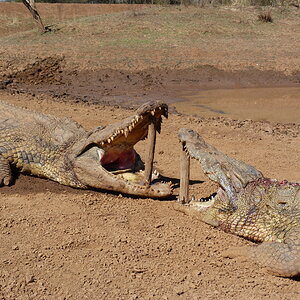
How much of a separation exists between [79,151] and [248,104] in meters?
8.36

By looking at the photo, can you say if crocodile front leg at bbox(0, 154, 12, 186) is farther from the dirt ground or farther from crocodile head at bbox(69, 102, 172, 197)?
crocodile head at bbox(69, 102, 172, 197)

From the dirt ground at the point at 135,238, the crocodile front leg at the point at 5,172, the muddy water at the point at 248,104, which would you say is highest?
the crocodile front leg at the point at 5,172

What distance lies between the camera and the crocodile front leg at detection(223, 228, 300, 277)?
148 inches

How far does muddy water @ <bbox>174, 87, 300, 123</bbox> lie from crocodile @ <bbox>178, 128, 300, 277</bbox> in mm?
6426

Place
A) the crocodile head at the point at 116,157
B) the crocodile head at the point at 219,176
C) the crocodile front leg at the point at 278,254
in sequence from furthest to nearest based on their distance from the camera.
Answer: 1. the crocodile head at the point at 116,157
2. the crocodile head at the point at 219,176
3. the crocodile front leg at the point at 278,254

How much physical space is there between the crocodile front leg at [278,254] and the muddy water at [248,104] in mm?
6963

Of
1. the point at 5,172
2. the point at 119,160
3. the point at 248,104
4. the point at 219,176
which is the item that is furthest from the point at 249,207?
the point at 248,104

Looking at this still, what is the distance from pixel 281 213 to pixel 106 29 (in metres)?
16.9

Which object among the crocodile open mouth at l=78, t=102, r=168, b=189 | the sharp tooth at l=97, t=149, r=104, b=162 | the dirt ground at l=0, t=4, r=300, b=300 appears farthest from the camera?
the sharp tooth at l=97, t=149, r=104, b=162

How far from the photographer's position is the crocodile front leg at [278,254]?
3760mm

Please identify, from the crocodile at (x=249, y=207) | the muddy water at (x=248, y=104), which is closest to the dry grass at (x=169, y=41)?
the muddy water at (x=248, y=104)

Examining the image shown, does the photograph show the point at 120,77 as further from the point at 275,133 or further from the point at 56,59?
the point at 275,133

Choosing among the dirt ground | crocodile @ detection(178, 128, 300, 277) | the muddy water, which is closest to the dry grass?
the muddy water

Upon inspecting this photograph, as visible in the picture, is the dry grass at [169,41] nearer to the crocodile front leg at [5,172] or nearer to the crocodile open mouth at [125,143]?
the crocodile front leg at [5,172]
